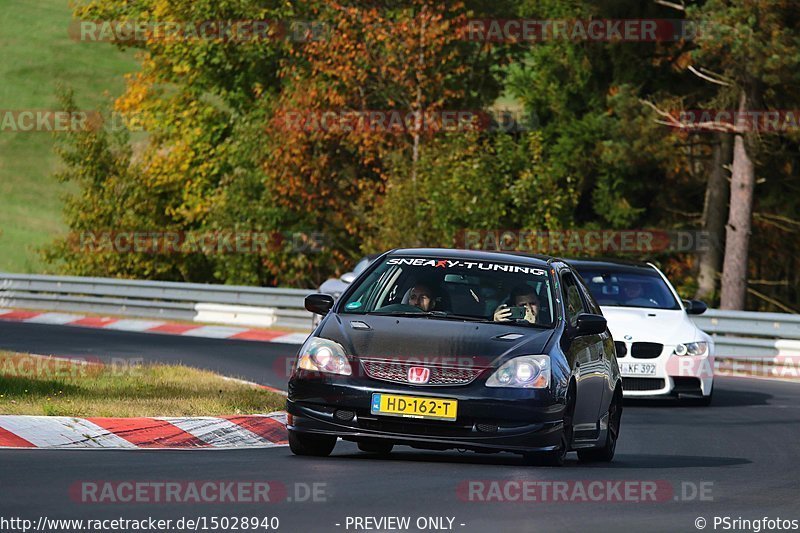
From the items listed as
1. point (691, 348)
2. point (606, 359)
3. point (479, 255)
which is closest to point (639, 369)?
point (691, 348)

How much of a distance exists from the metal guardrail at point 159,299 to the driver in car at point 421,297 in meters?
18.7

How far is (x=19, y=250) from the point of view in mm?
75875

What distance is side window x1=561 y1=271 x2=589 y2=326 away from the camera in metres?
12.3

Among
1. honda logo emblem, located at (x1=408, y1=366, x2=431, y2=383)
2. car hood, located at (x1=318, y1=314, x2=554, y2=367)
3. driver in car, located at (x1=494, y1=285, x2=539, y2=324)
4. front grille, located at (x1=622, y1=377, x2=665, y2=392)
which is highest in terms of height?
driver in car, located at (x1=494, y1=285, x2=539, y2=324)

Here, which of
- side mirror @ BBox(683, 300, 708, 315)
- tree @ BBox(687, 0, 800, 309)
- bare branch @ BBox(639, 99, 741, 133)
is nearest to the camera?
side mirror @ BBox(683, 300, 708, 315)

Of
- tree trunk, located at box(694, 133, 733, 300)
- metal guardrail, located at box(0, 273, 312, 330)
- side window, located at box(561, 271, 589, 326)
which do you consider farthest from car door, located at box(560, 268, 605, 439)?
tree trunk, located at box(694, 133, 733, 300)

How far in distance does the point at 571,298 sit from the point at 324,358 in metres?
2.22

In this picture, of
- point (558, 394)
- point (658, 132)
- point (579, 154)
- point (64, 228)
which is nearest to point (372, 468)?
point (558, 394)

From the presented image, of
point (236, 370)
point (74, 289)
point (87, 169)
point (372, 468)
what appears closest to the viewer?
point (372, 468)

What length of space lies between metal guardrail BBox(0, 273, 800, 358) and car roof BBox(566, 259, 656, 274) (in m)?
6.51

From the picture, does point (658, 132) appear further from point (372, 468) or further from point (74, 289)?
point (372, 468)

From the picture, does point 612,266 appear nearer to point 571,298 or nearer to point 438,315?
point 571,298

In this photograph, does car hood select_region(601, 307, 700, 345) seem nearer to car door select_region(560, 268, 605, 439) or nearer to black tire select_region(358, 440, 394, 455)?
car door select_region(560, 268, 605, 439)

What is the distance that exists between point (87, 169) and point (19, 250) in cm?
2903
